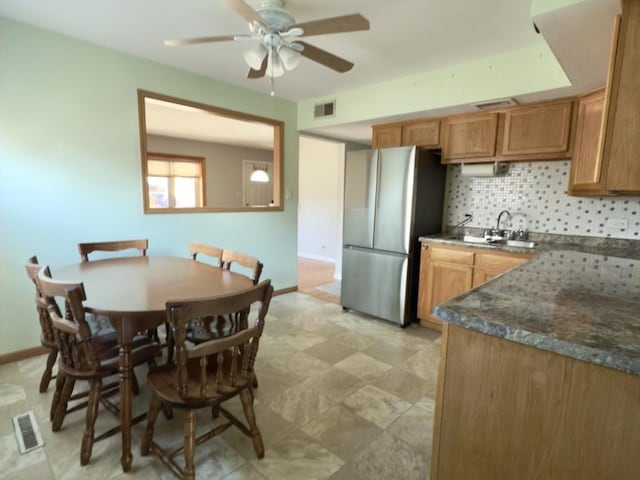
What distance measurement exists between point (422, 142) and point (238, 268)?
7.89ft

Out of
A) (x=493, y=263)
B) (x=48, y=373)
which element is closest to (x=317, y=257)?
(x=493, y=263)

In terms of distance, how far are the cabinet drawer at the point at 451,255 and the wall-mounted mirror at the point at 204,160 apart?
273cm

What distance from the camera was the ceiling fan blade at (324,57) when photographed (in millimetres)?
1953

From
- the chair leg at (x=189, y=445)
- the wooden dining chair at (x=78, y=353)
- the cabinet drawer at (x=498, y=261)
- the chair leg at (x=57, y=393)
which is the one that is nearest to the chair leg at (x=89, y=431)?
the wooden dining chair at (x=78, y=353)

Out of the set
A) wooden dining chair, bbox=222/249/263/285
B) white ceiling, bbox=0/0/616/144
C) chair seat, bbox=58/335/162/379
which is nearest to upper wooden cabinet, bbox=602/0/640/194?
white ceiling, bbox=0/0/616/144

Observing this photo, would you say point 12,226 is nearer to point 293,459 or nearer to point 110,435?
point 110,435

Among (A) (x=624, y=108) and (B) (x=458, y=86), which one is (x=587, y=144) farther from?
(A) (x=624, y=108)

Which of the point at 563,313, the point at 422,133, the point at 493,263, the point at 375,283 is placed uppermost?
the point at 422,133

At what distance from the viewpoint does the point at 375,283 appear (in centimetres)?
346

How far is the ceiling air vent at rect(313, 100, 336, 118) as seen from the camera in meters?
3.75

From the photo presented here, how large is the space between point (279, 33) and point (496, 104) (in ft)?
6.45

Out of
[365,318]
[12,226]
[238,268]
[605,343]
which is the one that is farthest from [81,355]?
[365,318]

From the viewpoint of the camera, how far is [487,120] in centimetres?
296

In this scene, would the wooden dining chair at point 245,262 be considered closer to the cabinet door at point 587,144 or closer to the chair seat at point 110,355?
the chair seat at point 110,355
